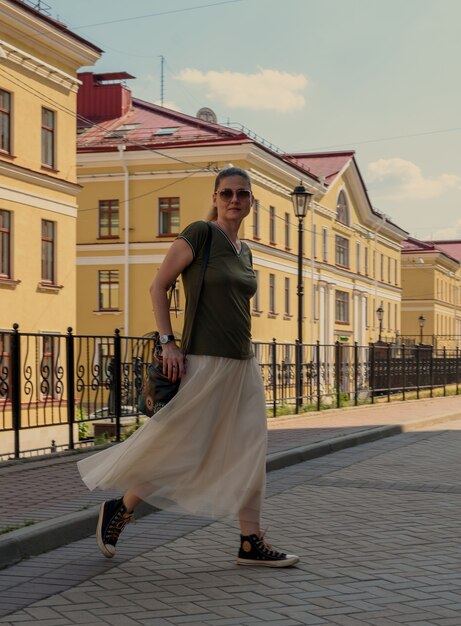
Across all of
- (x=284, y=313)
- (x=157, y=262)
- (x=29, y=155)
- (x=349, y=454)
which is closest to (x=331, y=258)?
(x=284, y=313)

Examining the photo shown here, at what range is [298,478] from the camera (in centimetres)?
954

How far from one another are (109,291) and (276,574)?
1591 inches

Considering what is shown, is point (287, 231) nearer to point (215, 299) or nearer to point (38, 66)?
point (38, 66)

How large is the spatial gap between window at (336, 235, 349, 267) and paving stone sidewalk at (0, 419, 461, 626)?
4947 cm

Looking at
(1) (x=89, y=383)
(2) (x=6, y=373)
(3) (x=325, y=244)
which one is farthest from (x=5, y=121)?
(3) (x=325, y=244)

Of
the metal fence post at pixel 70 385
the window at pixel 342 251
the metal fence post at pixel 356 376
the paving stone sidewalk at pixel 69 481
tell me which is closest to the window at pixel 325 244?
the window at pixel 342 251

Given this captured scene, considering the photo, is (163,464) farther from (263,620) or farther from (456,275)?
(456,275)

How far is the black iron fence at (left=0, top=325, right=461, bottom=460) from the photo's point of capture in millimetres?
10344

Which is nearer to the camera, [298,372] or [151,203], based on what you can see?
[298,372]

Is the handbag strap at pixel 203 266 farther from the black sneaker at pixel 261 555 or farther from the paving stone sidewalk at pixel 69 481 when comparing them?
the paving stone sidewalk at pixel 69 481

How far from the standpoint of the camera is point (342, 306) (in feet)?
193

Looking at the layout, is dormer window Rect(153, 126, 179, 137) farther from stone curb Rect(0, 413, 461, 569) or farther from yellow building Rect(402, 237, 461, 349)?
yellow building Rect(402, 237, 461, 349)

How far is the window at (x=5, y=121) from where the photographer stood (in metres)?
30.0

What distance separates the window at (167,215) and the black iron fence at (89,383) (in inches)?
981
